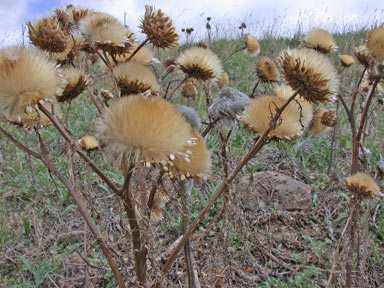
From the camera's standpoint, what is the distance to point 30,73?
90cm

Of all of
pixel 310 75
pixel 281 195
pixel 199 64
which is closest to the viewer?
pixel 310 75

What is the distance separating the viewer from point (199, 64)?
4.65 feet

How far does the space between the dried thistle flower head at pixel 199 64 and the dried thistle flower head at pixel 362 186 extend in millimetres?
831

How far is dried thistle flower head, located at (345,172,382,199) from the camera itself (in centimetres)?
161

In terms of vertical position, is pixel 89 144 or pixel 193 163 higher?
pixel 193 163

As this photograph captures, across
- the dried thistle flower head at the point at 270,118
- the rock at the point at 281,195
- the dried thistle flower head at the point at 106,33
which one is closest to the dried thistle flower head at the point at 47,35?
the dried thistle flower head at the point at 106,33

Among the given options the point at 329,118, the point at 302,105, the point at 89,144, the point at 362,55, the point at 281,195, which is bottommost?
the point at 281,195

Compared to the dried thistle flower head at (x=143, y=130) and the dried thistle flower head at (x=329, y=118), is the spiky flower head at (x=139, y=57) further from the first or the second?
the dried thistle flower head at (x=329, y=118)

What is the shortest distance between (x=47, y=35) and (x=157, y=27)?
0.39m

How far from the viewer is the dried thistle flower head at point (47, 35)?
1.23 meters

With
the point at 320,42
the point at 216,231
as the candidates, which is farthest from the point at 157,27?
the point at 216,231

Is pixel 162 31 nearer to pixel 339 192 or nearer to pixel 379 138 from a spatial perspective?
pixel 339 192

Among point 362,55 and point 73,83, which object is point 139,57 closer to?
point 73,83

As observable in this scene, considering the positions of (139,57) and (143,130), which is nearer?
(143,130)
